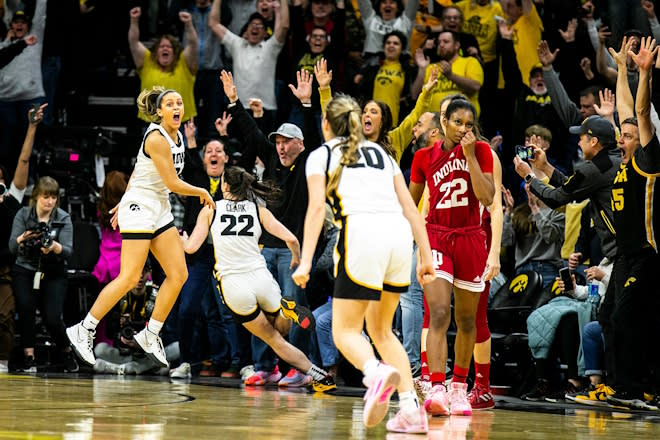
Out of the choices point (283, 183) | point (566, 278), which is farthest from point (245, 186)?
point (566, 278)

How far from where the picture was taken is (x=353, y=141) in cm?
629

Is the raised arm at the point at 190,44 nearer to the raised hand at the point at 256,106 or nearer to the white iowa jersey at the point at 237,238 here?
the raised hand at the point at 256,106

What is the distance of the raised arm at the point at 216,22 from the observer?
45.4 feet

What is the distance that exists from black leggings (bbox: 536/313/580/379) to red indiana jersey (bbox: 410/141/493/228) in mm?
2148

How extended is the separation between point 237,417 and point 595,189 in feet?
12.4

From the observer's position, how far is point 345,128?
6414mm

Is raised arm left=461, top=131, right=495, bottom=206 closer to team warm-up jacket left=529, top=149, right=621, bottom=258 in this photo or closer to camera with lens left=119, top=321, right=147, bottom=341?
team warm-up jacket left=529, top=149, right=621, bottom=258

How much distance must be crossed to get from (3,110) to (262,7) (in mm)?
3604

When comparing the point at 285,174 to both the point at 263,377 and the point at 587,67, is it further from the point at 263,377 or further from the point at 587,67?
the point at 587,67

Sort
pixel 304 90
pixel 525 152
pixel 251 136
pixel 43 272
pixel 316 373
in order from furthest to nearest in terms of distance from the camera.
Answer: pixel 43 272 < pixel 251 136 < pixel 304 90 < pixel 316 373 < pixel 525 152

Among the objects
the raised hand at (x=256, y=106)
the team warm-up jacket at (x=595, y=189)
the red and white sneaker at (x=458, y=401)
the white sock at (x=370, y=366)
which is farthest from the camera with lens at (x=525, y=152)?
the white sock at (x=370, y=366)

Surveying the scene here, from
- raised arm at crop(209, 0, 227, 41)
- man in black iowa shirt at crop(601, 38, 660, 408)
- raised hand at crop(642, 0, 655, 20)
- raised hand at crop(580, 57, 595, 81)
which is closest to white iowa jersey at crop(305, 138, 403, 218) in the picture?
man in black iowa shirt at crop(601, 38, 660, 408)

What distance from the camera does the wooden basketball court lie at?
243 inches

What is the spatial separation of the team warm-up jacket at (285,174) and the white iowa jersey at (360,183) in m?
4.39
